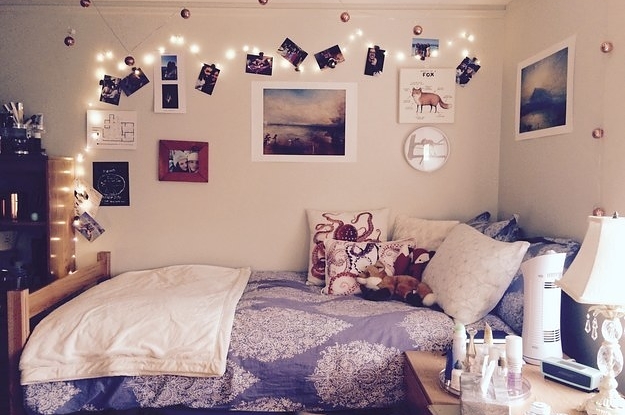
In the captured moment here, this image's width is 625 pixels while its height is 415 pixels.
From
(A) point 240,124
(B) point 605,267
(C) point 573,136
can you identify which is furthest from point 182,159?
(B) point 605,267

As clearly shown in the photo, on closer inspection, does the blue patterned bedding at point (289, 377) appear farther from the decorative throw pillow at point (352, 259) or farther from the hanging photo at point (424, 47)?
the hanging photo at point (424, 47)

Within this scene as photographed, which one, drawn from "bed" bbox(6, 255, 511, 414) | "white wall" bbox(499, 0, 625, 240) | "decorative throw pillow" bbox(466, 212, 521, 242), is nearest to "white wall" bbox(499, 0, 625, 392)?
"white wall" bbox(499, 0, 625, 240)

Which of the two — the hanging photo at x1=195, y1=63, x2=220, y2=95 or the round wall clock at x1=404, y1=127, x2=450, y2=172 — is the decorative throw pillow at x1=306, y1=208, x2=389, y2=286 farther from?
the hanging photo at x1=195, y1=63, x2=220, y2=95

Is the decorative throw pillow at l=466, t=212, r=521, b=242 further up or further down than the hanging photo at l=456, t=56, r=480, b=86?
further down

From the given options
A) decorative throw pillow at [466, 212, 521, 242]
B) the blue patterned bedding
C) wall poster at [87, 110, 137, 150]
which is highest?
wall poster at [87, 110, 137, 150]

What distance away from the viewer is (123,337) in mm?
2010

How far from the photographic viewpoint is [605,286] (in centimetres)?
136

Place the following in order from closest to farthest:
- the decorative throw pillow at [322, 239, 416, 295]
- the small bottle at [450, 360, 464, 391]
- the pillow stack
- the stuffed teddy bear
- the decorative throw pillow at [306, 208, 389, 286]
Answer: the small bottle at [450, 360, 464, 391]
the pillow stack
the stuffed teddy bear
the decorative throw pillow at [322, 239, 416, 295]
the decorative throw pillow at [306, 208, 389, 286]

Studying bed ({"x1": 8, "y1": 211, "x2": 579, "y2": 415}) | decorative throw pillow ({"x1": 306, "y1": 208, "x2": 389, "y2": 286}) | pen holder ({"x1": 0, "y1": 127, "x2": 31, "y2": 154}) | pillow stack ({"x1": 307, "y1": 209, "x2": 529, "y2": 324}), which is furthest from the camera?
decorative throw pillow ({"x1": 306, "y1": 208, "x2": 389, "y2": 286})

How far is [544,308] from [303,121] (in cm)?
177

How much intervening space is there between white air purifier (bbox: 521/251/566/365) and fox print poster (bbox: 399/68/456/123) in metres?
1.43

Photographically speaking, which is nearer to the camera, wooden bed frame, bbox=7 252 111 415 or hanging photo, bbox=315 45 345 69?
wooden bed frame, bbox=7 252 111 415

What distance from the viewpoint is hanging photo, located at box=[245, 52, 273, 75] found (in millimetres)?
2988

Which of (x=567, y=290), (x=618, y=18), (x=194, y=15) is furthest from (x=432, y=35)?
(x=567, y=290)
